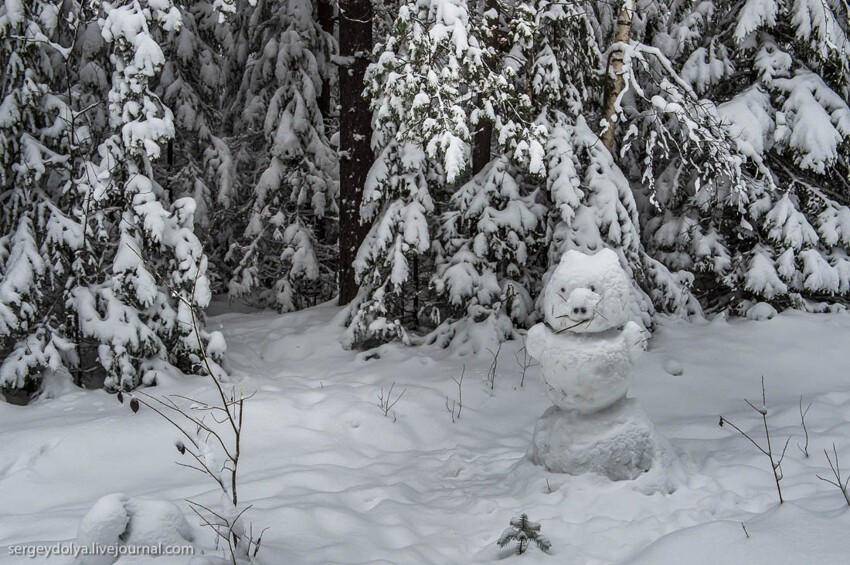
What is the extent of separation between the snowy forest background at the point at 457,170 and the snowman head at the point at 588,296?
1.92 meters

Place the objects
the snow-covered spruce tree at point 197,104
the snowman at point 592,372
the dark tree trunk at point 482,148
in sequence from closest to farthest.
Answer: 1. the snowman at point 592,372
2. the dark tree trunk at point 482,148
3. the snow-covered spruce tree at point 197,104

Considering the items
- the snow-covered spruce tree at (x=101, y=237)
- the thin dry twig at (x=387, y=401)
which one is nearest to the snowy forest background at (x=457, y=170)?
the snow-covered spruce tree at (x=101, y=237)

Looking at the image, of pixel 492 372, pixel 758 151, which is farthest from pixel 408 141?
pixel 758 151

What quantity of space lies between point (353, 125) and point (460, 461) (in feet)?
18.8

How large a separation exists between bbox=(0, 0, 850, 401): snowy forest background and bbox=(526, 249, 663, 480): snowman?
81.8 inches

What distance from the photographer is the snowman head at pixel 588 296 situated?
14.3 feet

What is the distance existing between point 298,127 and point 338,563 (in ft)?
28.4

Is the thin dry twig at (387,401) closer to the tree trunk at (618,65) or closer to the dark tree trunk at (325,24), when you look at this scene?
the tree trunk at (618,65)

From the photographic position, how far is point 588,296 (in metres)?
4.34

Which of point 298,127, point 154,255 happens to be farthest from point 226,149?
point 154,255

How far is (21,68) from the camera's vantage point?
650cm

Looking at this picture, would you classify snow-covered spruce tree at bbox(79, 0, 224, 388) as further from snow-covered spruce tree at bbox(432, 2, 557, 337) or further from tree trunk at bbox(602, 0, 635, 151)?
tree trunk at bbox(602, 0, 635, 151)

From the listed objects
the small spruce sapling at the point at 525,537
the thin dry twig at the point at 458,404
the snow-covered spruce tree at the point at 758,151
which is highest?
the snow-covered spruce tree at the point at 758,151

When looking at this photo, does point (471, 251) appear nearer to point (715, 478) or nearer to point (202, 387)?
point (202, 387)
